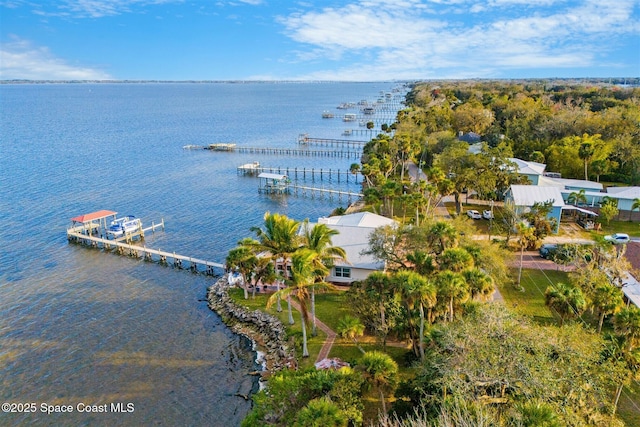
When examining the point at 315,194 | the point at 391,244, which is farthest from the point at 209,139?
the point at 391,244

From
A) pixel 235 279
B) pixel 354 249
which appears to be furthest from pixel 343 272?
pixel 235 279

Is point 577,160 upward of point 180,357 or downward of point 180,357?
upward

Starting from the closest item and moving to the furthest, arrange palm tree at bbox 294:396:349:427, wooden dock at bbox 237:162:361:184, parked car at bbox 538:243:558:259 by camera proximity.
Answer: palm tree at bbox 294:396:349:427, parked car at bbox 538:243:558:259, wooden dock at bbox 237:162:361:184

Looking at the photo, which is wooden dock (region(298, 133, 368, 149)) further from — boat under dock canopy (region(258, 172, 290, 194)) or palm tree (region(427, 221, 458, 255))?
palm tree (region(427, 221, 458, 255))

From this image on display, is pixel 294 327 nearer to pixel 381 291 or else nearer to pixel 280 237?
pixel 280 237

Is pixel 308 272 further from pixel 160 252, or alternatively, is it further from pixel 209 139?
pixel 209 139

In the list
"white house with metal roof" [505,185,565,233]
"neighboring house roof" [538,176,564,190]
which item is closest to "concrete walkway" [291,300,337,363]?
"white house with metal roof" [505,185,565,233]

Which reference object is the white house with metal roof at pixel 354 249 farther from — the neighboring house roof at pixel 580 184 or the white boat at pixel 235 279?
the neighboring house roof at pixel 580 184
